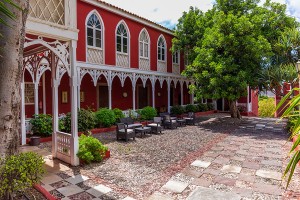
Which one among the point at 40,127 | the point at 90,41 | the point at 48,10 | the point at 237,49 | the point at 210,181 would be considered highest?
the point at 90,41

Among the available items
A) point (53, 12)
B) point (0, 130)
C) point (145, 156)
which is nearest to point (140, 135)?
point (145, 156)

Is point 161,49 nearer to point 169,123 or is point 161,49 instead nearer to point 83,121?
point 169,123

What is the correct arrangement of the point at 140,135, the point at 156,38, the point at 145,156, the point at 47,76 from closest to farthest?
1. the point at 145,156
2. the point at 140,135
3. the point at 47,76
4. the point at 156,38

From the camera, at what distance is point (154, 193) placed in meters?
4.81

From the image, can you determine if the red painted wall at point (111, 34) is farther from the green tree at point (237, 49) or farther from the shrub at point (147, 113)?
the green tree at point (237, 49)

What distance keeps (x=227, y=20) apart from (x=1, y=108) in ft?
43.3

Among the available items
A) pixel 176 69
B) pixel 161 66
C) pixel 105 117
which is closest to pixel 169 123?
pixel 105 117

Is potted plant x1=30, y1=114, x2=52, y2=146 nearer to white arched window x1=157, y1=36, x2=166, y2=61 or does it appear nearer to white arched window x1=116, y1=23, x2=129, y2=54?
white arched window x1=116, y1=23, x2=129, y2=54

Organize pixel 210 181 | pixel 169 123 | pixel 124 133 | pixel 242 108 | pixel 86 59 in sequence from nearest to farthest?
pixel 210 181 < pixel 124 133 < pixel 86 59 < pixel 169 123 < pixel 242 108

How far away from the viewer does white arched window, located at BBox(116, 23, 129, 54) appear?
1470cm

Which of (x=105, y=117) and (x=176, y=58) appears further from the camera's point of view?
(x=176, y=58)

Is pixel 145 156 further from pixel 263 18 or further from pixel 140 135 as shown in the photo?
pixel 263 18

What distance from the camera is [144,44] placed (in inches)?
664

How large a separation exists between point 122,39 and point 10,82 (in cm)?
1193
